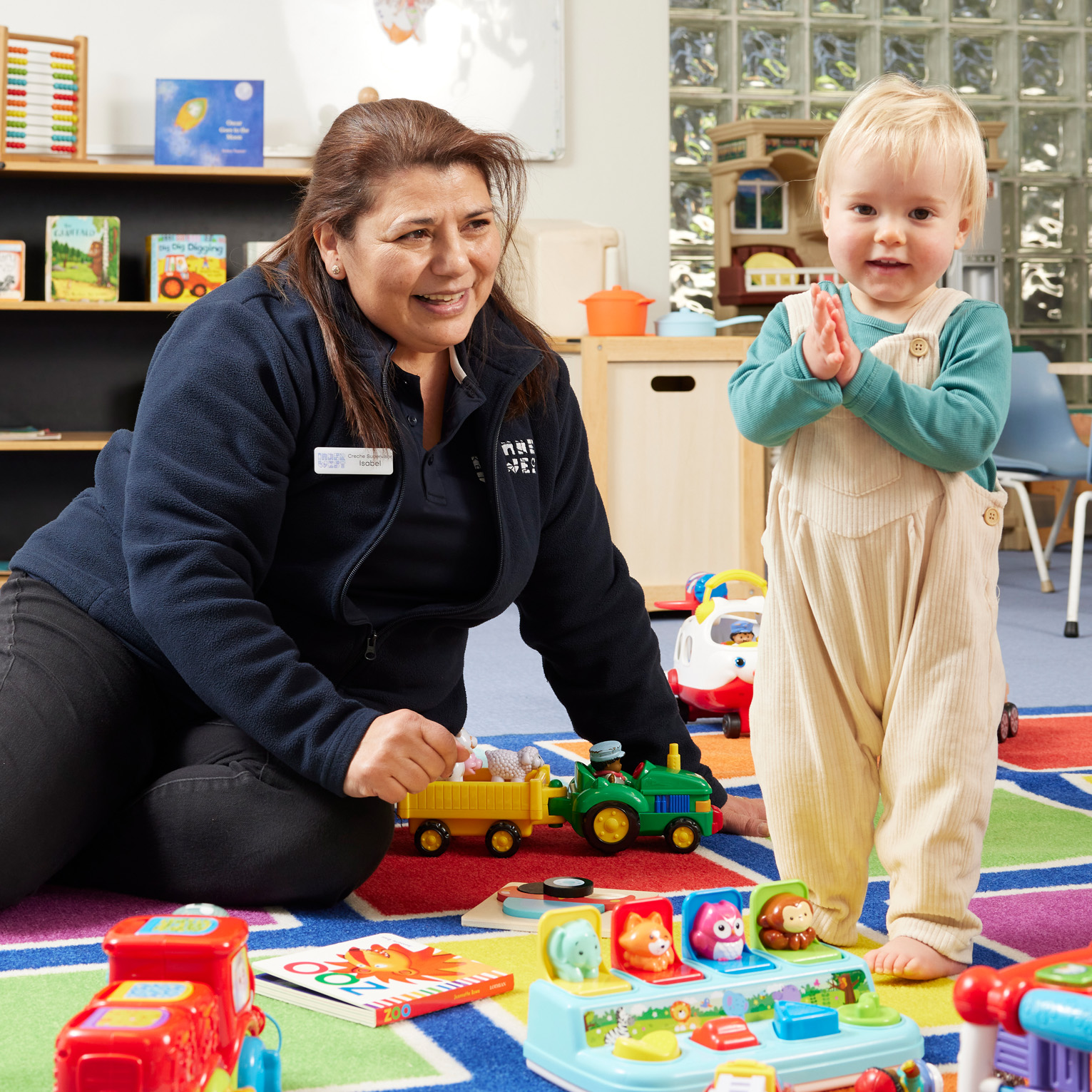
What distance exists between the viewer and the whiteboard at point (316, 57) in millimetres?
3471

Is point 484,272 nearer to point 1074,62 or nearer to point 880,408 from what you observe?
point 880,408

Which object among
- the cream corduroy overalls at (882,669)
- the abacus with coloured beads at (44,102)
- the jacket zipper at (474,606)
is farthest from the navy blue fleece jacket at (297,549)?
the abacus with coloured beads at (44,102)

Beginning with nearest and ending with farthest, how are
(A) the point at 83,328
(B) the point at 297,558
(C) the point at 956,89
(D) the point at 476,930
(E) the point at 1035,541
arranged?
(D) the point at 476,930
(B) the point at 297,558
(A) the point at 83,328
(E) the point at 1035,541
(C) the point at 956,89

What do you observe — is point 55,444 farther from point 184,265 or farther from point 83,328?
point 184,265

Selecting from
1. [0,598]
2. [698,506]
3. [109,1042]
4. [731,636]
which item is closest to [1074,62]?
[698,506]

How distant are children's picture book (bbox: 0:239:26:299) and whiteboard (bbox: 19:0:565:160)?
53 centimetres

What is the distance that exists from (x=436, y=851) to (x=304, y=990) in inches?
15.5

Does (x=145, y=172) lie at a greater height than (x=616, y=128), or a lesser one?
lesser

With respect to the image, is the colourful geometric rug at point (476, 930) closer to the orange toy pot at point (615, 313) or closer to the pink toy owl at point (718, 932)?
the pink toy owl at point (718, 932)

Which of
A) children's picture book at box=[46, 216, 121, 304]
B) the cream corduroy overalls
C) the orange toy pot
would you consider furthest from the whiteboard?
the cream corduroy overalls

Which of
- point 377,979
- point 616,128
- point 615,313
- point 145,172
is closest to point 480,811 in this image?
point 377,979

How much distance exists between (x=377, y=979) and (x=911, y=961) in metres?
0.37

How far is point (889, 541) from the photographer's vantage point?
996 mm

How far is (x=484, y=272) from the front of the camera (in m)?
1.18
